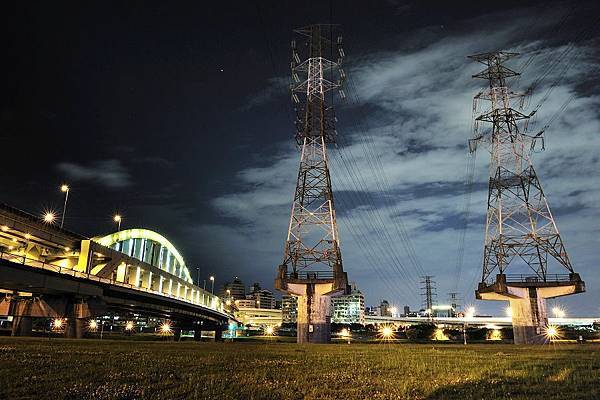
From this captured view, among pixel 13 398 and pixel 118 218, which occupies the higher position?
pixel 118 218

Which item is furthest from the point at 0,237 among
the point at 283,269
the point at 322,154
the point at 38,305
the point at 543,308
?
the point at 543,308

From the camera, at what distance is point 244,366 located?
18453 mm

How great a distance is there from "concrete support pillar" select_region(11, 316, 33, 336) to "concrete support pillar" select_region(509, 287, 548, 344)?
68.3 metres

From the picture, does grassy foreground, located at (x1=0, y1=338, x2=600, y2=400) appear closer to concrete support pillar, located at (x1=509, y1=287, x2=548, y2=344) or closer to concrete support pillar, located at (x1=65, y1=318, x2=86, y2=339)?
concrete support pillar, located at (x1=65, y1=318, x2=86, y2=339)

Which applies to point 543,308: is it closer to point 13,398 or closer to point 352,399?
point 352,399

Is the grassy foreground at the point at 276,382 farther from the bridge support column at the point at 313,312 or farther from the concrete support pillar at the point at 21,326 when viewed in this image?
the concrete support pillar at the point at 21,326

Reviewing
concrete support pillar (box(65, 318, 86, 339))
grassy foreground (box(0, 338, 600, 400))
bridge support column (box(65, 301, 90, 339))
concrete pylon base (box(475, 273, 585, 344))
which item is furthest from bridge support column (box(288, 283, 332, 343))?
grassy foreground (box(0, 338, 600, 400))

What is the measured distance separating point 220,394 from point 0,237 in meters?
65.2

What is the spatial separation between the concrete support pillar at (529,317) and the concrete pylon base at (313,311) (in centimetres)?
2550

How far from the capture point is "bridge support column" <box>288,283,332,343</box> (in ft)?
191

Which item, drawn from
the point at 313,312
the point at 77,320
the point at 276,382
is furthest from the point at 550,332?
the point at 77,320

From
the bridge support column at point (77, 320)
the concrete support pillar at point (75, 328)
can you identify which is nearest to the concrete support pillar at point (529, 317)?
the bridge support column at point (77, 320)

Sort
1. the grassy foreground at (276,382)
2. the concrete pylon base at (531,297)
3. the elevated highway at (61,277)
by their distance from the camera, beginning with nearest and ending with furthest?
1. the grassy foreground at (276,382)
2. the elevated highway at (61,277)
3. the concrete pylon base at (531,297)

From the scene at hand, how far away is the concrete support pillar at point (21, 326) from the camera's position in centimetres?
6191
